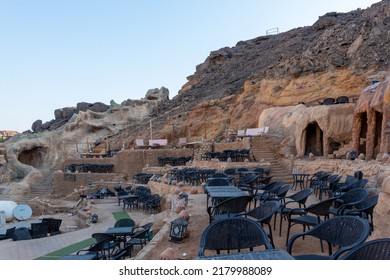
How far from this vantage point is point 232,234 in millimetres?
3227

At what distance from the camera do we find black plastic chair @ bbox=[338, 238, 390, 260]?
2273mm

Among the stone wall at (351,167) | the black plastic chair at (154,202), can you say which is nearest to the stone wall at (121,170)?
the black plastic chair at (154,202)

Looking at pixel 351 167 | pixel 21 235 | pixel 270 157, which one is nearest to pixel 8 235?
pixel 21 235

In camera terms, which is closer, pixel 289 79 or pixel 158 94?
pixel 289 79

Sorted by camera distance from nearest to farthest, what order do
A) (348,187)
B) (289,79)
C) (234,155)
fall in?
1. (348,187)
2. (234,155)
3. (289,79)

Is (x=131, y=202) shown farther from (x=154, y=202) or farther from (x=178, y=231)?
(x=178, y=231)

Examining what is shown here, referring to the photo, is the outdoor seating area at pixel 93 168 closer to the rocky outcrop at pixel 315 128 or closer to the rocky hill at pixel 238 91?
the rocky hill at pixel 238 91

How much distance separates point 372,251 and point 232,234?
1272mm

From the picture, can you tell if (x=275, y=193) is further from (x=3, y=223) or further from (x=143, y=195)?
(x=3, y=223)

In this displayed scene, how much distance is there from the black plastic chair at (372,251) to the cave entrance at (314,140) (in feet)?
43.5

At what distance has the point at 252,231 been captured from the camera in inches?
126

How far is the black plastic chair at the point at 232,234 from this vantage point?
10.5 ft

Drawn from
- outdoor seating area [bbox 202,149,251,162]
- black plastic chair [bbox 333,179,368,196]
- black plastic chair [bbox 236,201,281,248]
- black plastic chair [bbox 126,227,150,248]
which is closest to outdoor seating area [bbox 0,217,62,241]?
black plastic chair [bbox 126,227,150,248]
